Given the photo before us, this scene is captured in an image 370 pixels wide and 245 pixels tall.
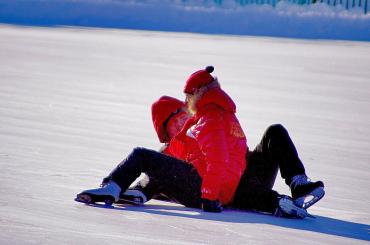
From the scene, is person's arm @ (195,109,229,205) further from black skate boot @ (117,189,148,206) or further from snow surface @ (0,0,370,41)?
snow surface @ (0,0,370,41)

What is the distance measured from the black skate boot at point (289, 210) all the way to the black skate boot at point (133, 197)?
30.6 inches

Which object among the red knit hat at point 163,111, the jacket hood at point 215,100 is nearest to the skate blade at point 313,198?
the jacket hood at point 215,100

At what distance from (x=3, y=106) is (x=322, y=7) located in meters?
10.6

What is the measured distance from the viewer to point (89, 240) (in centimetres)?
454

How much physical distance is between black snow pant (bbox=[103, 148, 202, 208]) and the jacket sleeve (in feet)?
0.43

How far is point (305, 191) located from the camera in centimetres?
543

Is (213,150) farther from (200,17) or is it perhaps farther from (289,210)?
(200,17)

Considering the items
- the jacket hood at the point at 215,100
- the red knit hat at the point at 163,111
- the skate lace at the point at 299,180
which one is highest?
the jacket hood at the point at 215,100

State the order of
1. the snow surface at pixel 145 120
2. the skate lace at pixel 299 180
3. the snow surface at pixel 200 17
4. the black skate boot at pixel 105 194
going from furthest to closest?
the snow surface at pixel 200 17 < the skate lace at pixel 299 180 < the black skate boot at pixel 105 194 < the snow surface at pixel 145 120

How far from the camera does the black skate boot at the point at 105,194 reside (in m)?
5.38

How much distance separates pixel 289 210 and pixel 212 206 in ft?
1.41

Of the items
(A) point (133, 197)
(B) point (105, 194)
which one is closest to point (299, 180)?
(A) point (133, 197)

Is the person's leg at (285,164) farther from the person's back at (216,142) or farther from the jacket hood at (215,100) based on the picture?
the jacket hood at (215,100)

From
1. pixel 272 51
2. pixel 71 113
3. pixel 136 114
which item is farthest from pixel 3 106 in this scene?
pixel 272 51
